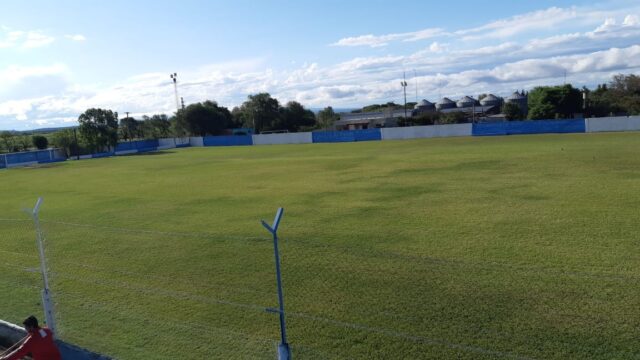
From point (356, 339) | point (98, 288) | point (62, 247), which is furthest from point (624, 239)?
point (62, 247)

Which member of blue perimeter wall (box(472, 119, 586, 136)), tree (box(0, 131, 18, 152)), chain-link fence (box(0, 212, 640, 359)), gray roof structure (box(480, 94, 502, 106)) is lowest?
chain-link fence (box(0, 212, 640, 359))

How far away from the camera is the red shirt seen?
6129 millimetres

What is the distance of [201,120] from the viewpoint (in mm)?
90562

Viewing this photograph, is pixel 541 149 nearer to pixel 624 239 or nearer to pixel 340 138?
pixel 624 239

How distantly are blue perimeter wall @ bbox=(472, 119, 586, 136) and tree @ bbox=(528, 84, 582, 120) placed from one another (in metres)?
29.7

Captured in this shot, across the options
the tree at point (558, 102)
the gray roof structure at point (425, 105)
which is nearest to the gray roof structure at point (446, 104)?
the gray roof structure at point (425, 105)

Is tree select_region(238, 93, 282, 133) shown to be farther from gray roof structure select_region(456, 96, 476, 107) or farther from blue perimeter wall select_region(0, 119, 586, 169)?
gray roof structure select_region(456, 96, 476, 107)

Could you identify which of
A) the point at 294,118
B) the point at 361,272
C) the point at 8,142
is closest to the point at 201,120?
the point at 294,118

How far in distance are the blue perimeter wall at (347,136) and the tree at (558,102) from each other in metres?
35.3

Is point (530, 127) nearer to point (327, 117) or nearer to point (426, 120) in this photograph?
point (426, 120)

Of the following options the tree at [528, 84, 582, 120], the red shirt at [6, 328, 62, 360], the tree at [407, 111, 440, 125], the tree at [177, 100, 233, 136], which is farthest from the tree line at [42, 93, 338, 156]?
the red shirt at [6, 328, 62, 360]

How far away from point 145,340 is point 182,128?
88.0 meters

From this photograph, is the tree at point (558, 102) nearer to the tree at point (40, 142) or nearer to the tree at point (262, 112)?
the tree at point (262, 112)

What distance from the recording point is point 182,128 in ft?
299
